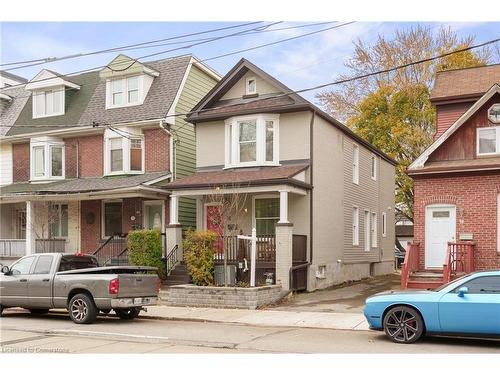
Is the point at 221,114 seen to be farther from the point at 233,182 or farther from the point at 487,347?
the point at 487,347

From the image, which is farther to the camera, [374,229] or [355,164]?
[374,229]

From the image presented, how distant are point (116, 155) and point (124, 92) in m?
2.91

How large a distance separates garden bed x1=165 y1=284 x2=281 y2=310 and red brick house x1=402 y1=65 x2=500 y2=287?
3.98 metres

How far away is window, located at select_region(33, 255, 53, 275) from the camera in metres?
14.5

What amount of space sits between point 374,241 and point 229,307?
1294 centimetres

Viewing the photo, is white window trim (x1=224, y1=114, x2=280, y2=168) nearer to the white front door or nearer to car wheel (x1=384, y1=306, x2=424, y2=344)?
the white front door

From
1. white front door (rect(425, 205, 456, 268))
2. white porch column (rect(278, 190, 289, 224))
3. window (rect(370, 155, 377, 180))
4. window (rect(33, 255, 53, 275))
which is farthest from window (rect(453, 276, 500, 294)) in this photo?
window (rect(370, 155, 377, 180))

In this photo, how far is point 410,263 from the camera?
17.2 m

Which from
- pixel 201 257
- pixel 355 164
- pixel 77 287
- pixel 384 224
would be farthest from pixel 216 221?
pixel 384 224

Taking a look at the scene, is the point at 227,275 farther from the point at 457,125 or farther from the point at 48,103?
the point at 48,103

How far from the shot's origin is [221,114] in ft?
70.2

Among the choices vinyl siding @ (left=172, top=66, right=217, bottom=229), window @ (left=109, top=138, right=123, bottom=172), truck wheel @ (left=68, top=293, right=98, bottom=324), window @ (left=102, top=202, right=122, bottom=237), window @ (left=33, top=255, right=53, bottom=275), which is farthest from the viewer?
window @ (left=102, top=202, right=122, bottom=237)

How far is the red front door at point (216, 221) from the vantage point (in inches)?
801

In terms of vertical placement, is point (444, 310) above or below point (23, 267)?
below
